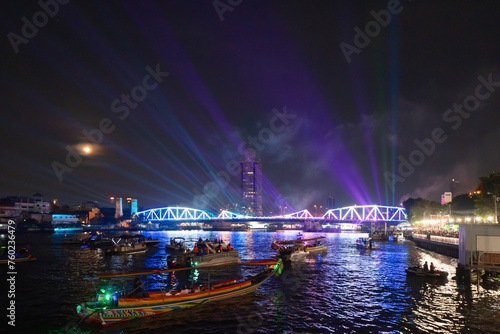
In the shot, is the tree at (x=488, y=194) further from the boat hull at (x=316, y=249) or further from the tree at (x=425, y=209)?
the tree at (x=425, y=209)

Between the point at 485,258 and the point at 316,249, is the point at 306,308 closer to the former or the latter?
the point at 485,258

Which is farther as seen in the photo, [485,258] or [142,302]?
[485,258]

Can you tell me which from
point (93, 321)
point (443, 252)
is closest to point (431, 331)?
point (93, 321)

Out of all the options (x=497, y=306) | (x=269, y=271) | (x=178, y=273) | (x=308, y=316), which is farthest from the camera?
(x=178, y=273)

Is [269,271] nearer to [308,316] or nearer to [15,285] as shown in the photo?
[308,316]

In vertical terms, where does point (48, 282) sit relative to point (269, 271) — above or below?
below

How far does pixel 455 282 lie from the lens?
110ft

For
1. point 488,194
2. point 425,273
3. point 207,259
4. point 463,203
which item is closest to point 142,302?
point 207,259

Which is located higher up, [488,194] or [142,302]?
[488,194]

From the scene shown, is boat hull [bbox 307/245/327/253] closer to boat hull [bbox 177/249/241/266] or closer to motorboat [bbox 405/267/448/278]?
boat hull [bbox 177/249/241/266]

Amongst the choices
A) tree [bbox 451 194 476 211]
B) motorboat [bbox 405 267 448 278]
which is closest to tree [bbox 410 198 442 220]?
tree [bbox 451 194 476 211]

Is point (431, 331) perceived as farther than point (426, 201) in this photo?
No

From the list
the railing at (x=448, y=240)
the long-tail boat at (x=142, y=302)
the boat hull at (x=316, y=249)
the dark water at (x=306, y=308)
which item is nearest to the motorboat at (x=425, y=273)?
the dark water at (x=306, y=308)

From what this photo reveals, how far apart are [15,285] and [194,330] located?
2263 centimetres
